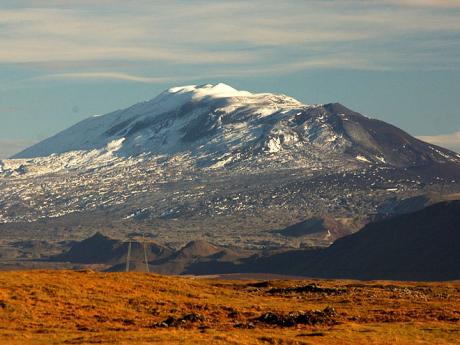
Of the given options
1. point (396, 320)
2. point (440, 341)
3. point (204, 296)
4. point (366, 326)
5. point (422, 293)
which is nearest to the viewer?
point (440, 341)

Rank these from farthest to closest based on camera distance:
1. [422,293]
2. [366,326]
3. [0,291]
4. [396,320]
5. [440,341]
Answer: [422,293] → [0,291] → [396,320] → [366,326] → [440,341]

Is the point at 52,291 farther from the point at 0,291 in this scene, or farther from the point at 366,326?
the point at 366,326

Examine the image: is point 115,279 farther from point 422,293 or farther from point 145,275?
point 422,293

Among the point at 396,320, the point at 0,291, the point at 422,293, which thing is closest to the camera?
the point at 396,320

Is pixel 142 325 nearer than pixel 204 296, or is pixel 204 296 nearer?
pixel 142 325

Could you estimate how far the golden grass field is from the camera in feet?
220

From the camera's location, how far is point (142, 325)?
245 ft

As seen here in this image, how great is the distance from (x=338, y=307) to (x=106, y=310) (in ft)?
55.5

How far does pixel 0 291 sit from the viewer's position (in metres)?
83.6

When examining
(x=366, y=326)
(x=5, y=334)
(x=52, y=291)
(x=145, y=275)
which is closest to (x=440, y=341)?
(x=366, y=326)

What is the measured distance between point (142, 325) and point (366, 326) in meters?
14.0

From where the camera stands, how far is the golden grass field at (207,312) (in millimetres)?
67062

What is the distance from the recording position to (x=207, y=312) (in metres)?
81.5

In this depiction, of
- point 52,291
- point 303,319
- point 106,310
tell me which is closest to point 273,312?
point 303,319
